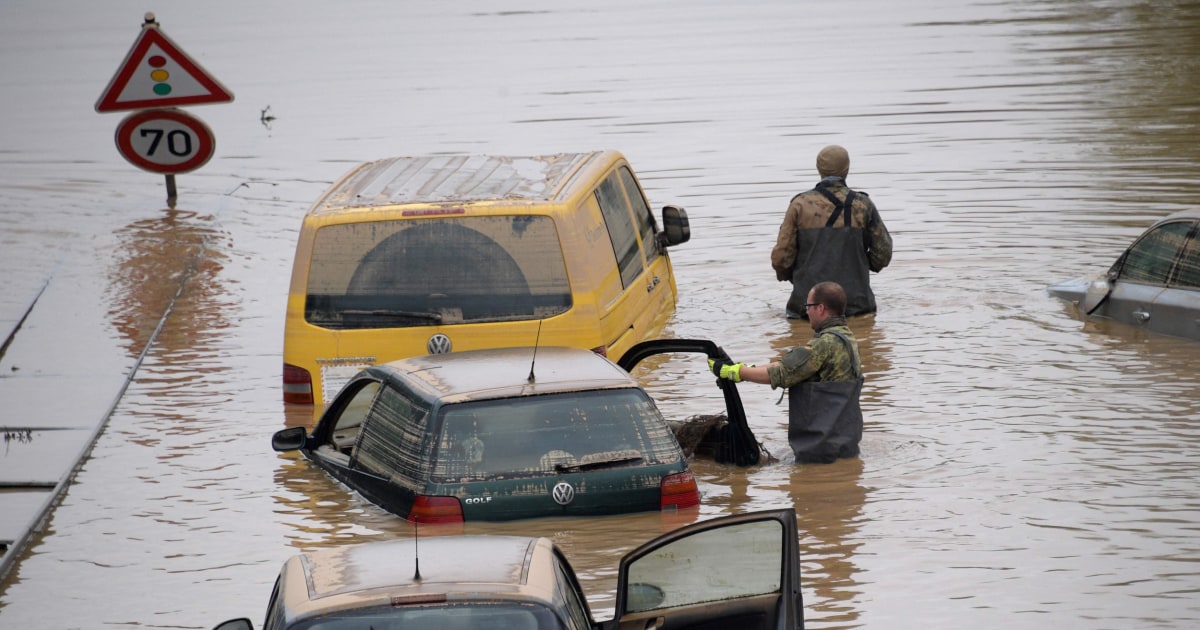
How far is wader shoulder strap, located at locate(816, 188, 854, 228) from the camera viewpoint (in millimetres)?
15938

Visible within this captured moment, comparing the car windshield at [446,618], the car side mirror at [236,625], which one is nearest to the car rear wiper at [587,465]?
the car side mirror at [236,625]

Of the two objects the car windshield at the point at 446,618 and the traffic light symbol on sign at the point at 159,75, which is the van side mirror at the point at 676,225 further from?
the car windshield at the point at 446,618

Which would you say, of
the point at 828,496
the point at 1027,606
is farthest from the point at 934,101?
the point at 1027,606

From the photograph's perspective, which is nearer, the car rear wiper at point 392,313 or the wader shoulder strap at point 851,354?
the wader shoulder strap at point 851,354

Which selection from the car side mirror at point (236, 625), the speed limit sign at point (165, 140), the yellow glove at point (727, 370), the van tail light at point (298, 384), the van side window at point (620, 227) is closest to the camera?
the car side mirror at point (236, 625)

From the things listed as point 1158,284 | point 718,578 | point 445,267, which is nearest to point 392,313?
point 445,267

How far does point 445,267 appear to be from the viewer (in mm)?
12180

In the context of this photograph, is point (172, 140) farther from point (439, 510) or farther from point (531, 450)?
point (439, 510)

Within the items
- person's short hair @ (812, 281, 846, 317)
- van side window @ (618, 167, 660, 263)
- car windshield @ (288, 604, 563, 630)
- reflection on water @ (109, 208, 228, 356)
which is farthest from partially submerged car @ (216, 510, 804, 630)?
reflection on water @ (109, 208, 228, 356)

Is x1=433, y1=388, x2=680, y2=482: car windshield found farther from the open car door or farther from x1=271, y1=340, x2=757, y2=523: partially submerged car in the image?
the open car door

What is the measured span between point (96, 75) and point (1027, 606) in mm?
34352

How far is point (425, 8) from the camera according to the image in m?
60.3

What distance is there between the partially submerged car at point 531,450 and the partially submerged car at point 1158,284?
21.1 ft

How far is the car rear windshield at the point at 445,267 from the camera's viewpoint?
39.9 ft
